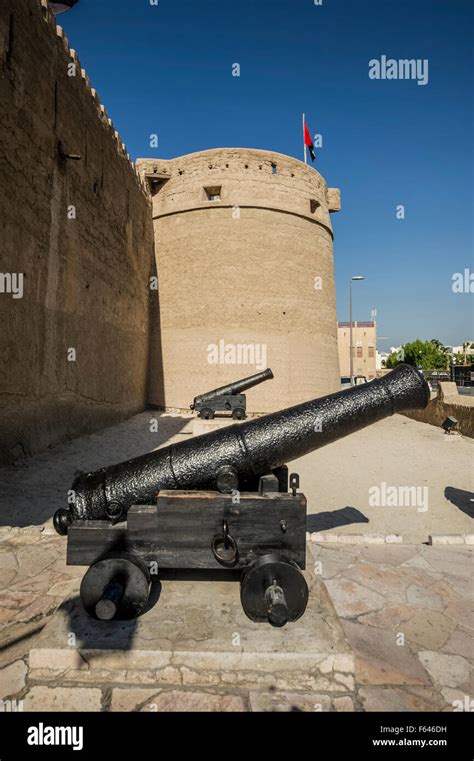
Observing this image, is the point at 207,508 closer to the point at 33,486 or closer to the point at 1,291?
the point at 33,486

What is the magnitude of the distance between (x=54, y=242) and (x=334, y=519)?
21.1 ft

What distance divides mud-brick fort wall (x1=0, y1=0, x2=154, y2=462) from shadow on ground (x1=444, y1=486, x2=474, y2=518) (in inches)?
239

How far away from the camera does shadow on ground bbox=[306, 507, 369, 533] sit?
4449 mm

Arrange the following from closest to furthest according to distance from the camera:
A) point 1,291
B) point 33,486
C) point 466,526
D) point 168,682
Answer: point 168,682 < point 466,526 < point 33,486 < point 1,291

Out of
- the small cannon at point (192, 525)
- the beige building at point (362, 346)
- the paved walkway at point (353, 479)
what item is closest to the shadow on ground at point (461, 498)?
the paved walkway at point (353, 479)

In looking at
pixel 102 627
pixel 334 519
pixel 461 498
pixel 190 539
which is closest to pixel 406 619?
pixel 190 539

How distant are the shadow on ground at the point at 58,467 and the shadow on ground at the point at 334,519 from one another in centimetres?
282

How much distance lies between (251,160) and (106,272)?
7.23 m

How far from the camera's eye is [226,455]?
2.36m

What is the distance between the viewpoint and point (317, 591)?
2396 mm

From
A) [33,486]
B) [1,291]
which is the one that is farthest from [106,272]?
[33,486]

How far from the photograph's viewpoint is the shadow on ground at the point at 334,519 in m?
4.45

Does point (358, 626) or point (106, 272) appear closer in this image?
point (358, 626)
